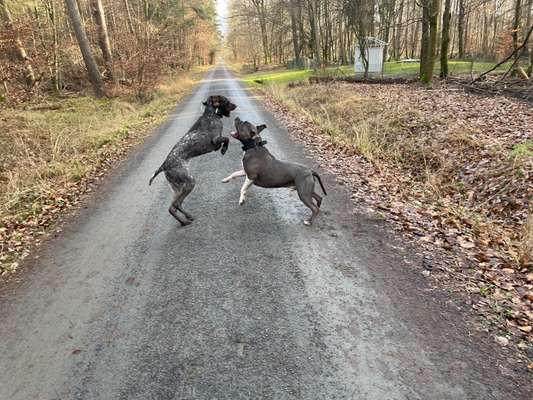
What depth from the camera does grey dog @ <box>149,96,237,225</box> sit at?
5.62 metres

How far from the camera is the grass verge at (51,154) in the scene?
6569mm

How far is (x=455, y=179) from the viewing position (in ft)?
27.0

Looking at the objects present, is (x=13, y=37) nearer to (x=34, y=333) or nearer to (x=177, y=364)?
(x=34, y=333)

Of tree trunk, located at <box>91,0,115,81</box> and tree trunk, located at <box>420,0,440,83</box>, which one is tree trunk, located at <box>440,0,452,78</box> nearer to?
tree trunk, located at <box>420,0,440,83</box>

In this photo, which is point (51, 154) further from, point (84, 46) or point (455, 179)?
point (455, 179)

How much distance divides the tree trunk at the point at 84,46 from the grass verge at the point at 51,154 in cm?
96

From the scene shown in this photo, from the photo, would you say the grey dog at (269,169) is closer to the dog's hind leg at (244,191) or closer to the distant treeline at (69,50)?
the dog's hind leg at (244,191)

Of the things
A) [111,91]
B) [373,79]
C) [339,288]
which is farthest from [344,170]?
[373,79]

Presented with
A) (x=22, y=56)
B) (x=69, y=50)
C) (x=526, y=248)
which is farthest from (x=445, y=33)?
(x=69, y=50)

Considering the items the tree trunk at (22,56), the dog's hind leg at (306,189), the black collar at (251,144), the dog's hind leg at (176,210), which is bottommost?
the dog's hind leg at (176,210)

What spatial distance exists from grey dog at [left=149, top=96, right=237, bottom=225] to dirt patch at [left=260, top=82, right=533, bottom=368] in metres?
2.96

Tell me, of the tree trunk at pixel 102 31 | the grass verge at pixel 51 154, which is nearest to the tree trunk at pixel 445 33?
the grass verge at pixel 51 154

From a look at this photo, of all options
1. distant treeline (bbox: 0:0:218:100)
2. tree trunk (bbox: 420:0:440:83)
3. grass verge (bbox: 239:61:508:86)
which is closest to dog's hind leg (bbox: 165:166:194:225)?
distant treeline (bbox: 0:0:218:100)

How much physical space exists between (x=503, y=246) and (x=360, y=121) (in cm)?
Result: 859
